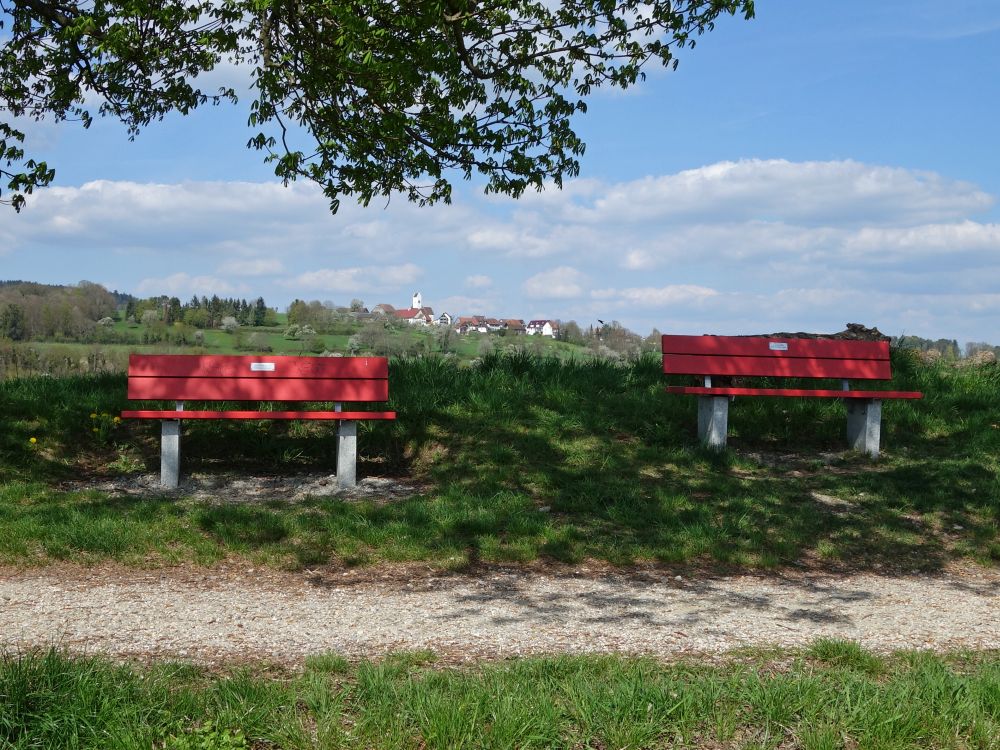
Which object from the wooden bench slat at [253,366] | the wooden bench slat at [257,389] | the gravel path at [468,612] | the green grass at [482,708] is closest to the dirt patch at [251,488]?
the wooden bench slat at [257,389]

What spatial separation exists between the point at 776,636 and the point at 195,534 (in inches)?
162

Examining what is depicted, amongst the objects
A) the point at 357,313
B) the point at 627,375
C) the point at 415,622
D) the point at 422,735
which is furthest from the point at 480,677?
the point at 357,313

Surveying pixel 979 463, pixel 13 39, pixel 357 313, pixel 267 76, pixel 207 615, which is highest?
pixel 13 39

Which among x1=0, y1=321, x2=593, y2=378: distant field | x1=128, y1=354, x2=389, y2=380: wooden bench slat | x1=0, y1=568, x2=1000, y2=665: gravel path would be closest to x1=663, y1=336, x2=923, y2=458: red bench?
x1=0, y1=321, x2=593, y2=378: distant field

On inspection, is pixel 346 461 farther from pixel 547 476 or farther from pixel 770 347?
pixel 770 347

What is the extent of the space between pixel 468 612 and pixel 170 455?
458cm

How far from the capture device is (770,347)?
10523mm

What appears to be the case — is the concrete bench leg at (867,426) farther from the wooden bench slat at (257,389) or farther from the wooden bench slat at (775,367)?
the wooden bench slat at (257,389)

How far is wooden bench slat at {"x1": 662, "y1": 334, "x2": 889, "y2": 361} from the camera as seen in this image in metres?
10.3

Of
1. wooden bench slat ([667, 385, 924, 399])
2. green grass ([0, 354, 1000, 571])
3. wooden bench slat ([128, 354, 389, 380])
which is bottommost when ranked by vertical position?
green grass ([0, 354, 1000, 571])

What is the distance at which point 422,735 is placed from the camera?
3.52 meters

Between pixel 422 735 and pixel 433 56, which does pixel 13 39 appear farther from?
pixel 422 735

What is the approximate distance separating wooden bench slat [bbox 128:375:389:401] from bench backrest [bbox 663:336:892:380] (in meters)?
3.34

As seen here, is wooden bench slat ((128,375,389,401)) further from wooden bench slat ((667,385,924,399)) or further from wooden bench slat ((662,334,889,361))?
wooden bench slat ((662,334,889,361))
